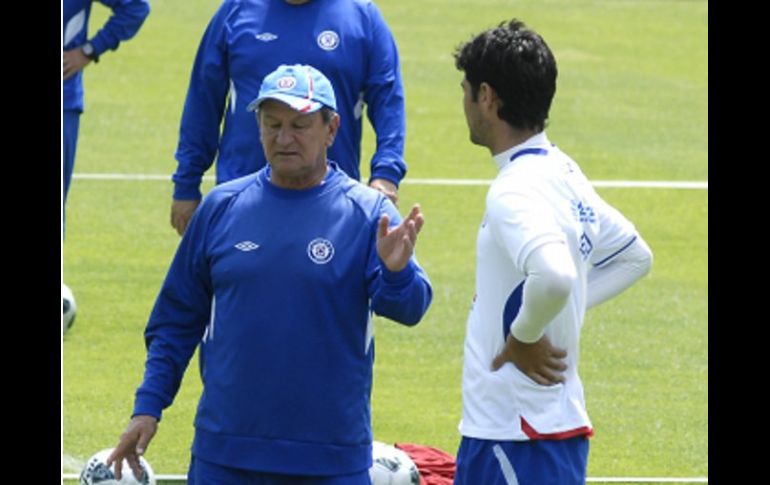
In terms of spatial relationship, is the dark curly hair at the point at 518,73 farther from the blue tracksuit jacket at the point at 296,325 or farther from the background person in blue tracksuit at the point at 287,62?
the background person in blue tracksuit at the point at 287,62

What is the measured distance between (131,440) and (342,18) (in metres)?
2.89

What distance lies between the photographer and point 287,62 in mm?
8852

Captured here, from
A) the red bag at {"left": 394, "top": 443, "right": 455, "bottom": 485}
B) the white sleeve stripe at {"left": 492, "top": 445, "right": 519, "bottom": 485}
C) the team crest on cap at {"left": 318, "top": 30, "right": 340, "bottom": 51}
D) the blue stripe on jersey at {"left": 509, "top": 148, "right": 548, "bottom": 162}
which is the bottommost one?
the red bag at {"left": 394, "top": 443, "right": 455, "bottom": 485}

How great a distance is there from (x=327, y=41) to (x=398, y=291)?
2716mm

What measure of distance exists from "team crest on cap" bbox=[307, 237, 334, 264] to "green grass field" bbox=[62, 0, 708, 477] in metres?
3.37

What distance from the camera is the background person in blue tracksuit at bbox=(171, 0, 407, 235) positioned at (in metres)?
8.86

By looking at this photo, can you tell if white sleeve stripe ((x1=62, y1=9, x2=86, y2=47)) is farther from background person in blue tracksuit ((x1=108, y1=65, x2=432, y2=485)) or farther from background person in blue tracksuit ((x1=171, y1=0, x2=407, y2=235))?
background person in blue tracksuit ((x1=108, y1=65, x2=432, y2=485))

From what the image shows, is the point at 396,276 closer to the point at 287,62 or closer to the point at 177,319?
the point at 177,319

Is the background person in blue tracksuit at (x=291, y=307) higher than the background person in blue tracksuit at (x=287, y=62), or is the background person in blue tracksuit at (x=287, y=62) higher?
the background person in blue tracksuit at (x=287, y=62)

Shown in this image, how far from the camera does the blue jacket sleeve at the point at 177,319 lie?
22.1 ft

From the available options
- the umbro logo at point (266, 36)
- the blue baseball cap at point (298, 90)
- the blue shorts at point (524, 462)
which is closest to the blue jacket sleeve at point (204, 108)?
the umbro logo at point (266, 36)

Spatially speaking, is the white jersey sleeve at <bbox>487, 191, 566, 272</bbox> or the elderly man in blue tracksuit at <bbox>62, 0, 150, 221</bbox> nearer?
the white jersey sleeve at <bbox>487, 191, 566, 272</bbox>

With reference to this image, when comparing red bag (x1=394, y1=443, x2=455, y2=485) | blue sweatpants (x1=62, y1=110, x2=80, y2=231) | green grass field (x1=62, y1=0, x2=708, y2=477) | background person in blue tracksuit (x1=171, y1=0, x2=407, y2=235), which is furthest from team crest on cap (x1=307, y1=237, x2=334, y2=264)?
blue sweatpants (x1=62, y1=110, x2=80, y2=231)

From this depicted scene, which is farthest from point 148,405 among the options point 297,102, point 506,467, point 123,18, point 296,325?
point 123,18
